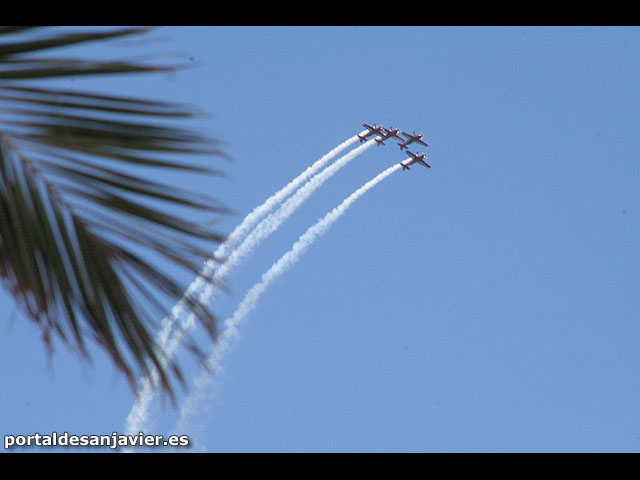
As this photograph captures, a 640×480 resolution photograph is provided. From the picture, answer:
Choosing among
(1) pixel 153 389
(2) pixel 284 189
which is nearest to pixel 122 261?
(1) pixel 153 389

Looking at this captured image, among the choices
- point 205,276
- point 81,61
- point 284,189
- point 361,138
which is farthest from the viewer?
point 361,138

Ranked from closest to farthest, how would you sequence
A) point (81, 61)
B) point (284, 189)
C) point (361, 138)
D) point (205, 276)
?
point (205, 276), point (81, 61), point (284, 189), point (361, 138)

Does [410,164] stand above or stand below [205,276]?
below

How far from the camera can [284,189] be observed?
248ft

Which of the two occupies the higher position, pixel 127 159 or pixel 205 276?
pixel 127 159

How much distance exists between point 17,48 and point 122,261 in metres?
0.65

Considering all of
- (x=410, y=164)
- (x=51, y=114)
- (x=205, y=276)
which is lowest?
(x=410, y=164)

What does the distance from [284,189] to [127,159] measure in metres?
73.2

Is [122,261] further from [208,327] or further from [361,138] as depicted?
[361,138]

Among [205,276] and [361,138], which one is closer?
[205,276]
